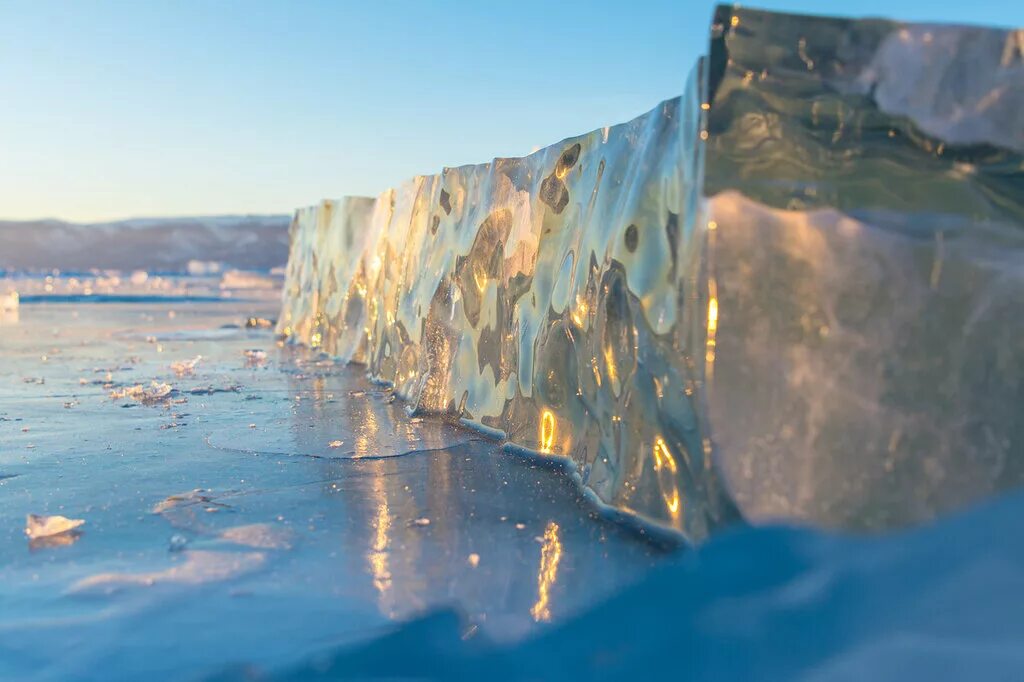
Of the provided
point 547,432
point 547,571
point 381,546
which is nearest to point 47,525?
point 381,546

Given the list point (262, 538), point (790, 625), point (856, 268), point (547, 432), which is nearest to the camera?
point (790, 625)

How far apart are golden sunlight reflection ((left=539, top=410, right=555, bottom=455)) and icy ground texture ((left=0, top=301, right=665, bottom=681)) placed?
9 centimetres

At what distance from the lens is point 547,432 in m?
2.54

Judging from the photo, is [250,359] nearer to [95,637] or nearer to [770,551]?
[95,637]

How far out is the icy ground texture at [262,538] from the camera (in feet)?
4.57

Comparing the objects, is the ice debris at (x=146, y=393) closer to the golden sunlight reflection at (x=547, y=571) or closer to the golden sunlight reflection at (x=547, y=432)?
the golden sunlight reflection at (x=547, y=432)

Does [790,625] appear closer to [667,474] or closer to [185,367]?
[667,474]

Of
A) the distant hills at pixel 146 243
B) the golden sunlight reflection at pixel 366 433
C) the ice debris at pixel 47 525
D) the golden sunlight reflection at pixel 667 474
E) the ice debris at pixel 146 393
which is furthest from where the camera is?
the distant hills at pixel 146 243

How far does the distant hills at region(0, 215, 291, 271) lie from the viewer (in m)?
→ 26.3

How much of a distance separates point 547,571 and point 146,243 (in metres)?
29.8

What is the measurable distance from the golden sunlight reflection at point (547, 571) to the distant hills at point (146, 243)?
25760 millimetres

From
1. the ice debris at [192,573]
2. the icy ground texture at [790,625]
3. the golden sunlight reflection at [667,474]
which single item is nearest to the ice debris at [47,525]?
the ice debris at [192,573]

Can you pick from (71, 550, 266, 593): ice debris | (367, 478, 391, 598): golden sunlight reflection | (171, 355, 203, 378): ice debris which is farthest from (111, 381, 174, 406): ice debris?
(71, 550, 266, 593): ice debris

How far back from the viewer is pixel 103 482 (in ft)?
7.63
